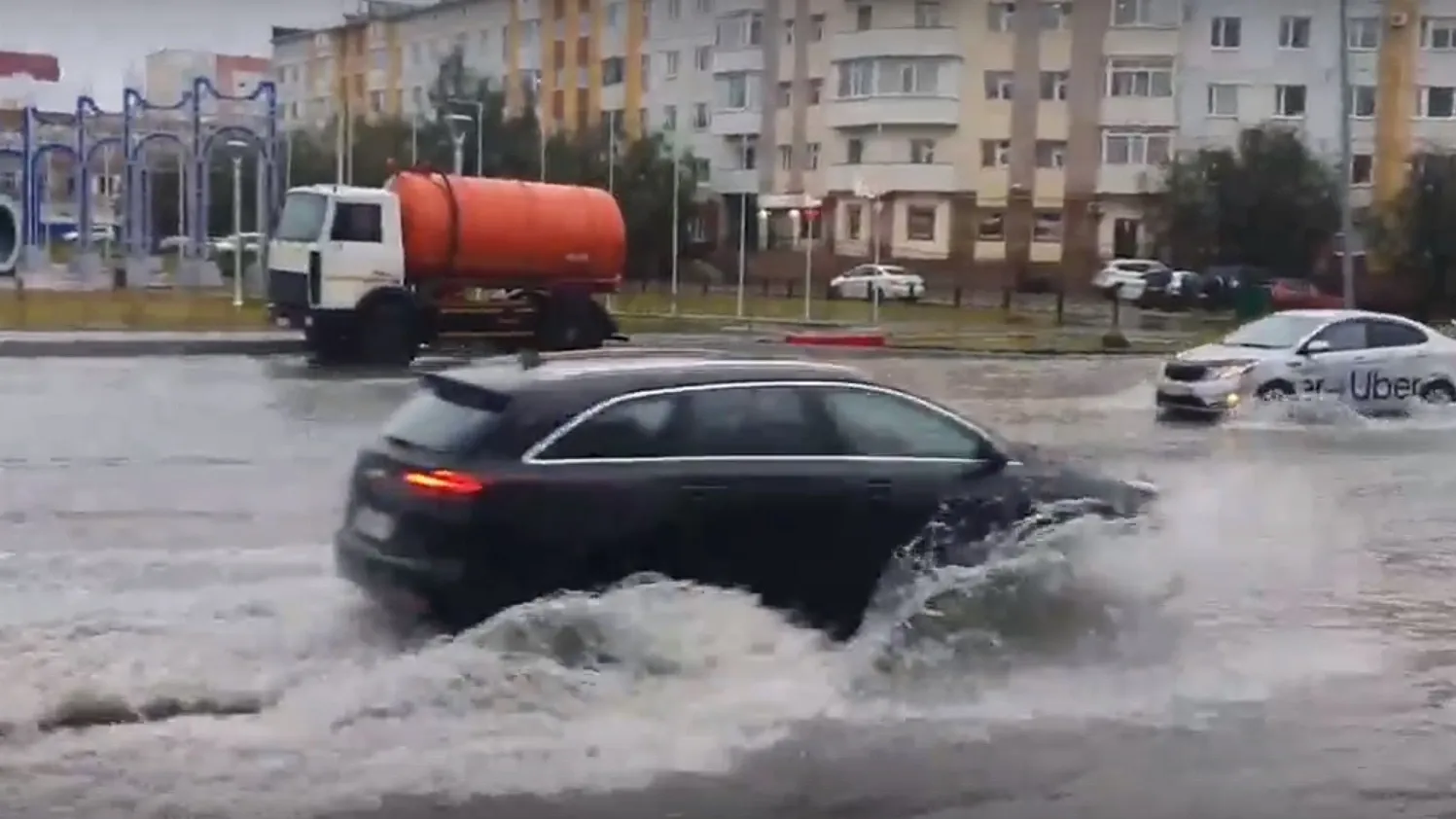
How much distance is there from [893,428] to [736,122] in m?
73.7

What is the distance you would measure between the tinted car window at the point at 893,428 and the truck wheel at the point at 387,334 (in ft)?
69.5

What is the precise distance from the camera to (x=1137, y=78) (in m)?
76.1

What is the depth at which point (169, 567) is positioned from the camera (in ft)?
40.4

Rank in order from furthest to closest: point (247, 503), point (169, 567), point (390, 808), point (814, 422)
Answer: point (247, 503), point (169, 567), point (814, 422), point (390, 808)

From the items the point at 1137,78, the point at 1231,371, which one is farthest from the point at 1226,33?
the point at 1231,371

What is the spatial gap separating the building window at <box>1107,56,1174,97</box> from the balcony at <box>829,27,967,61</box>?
18.9ft

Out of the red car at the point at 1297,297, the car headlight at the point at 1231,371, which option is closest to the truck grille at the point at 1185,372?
the car headlight at the point at 1231,371

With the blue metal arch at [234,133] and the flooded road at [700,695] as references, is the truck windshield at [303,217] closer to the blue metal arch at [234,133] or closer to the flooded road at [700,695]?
the flooded road at [700,695]

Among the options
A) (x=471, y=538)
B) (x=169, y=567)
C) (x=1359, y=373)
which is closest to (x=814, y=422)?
(x=471, y=538)

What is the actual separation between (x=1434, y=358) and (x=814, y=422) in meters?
17.2

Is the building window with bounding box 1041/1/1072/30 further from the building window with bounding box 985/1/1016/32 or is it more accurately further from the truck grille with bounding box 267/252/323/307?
the truck grille with bounding box 267/252/323/307

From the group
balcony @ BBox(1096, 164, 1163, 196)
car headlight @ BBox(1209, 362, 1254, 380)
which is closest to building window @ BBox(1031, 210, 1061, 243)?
balcony @ BBox(1096, 164, 1163, 196)

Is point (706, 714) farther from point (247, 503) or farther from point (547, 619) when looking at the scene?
point (247, 503)

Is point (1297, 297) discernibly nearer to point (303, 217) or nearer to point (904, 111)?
point (904, 111)
